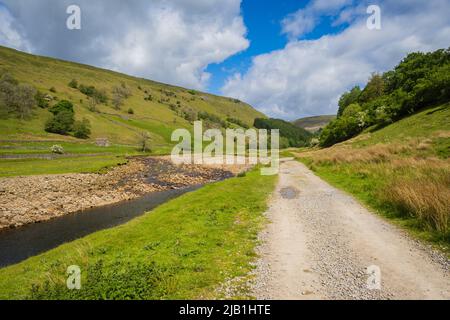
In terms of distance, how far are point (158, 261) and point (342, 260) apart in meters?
7.28

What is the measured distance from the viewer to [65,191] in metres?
34.6

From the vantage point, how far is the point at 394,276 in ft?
25.4

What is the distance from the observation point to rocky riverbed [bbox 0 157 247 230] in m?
26.0

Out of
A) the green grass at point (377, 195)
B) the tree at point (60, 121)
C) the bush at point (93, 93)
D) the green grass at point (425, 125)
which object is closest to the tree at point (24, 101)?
the tree at point (60, 121)

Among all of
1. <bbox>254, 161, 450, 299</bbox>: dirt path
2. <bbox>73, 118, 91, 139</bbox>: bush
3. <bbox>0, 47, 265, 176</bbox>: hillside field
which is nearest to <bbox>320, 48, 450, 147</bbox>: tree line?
<bbox>254, 161, 450, 299</bbox>: dirt path

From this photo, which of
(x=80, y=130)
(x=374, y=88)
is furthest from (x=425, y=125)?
(x=80, y=130)

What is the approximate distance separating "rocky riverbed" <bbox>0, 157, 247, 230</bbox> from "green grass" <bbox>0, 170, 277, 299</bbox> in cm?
1386

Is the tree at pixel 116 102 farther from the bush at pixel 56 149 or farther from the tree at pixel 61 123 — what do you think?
the bush at pixel 56 149

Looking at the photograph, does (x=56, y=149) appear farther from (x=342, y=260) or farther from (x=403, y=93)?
(x=403, y=93)

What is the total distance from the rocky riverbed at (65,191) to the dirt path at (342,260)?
2523 centimetres

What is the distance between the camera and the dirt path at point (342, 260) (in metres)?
7.17

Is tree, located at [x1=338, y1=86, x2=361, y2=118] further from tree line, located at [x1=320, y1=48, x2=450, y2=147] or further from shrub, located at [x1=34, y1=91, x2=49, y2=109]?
shrub, located at [x1=34, y1=91, x2=49, y2=109]
